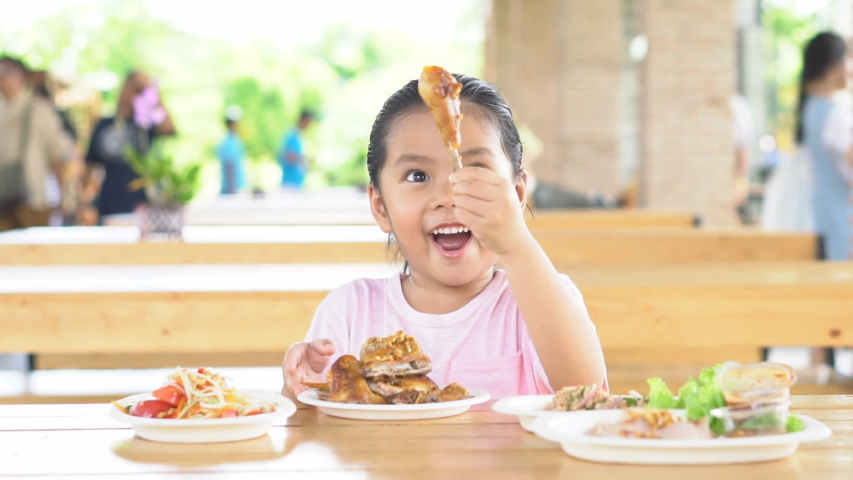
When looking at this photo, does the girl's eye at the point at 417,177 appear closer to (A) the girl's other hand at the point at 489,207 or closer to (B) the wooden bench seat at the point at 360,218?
(A) the girl's other hand at the point at 489,207

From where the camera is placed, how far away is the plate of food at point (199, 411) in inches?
47.6

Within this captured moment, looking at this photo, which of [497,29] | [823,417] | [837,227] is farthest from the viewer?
[497,29]

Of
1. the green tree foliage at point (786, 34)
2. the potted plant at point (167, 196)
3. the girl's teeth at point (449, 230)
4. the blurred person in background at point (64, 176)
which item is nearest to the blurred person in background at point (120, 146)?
the blurred person in background at point (64, 176)

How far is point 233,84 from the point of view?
28.8 metres

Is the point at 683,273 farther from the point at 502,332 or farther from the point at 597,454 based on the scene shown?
the point at 597,454

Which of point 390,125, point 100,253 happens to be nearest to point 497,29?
point 100,253

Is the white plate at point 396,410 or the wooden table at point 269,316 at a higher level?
the wooden table at point 269,316

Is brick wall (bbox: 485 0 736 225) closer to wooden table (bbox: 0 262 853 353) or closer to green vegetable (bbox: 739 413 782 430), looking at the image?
wooden table (bbox: 0 262 853 353)

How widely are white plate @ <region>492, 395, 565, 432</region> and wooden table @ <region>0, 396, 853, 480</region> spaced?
17 millimetres

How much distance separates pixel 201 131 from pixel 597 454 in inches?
1108

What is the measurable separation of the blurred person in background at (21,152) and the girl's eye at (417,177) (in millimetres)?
5858

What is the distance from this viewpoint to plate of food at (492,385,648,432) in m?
1.25

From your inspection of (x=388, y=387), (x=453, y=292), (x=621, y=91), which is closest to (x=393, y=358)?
(x=388, y=387)

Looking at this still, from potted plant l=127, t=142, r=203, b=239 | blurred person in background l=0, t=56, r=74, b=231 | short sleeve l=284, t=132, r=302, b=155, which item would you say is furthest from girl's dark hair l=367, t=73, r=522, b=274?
short sleeve l=284, t=132, r=302, b=155
